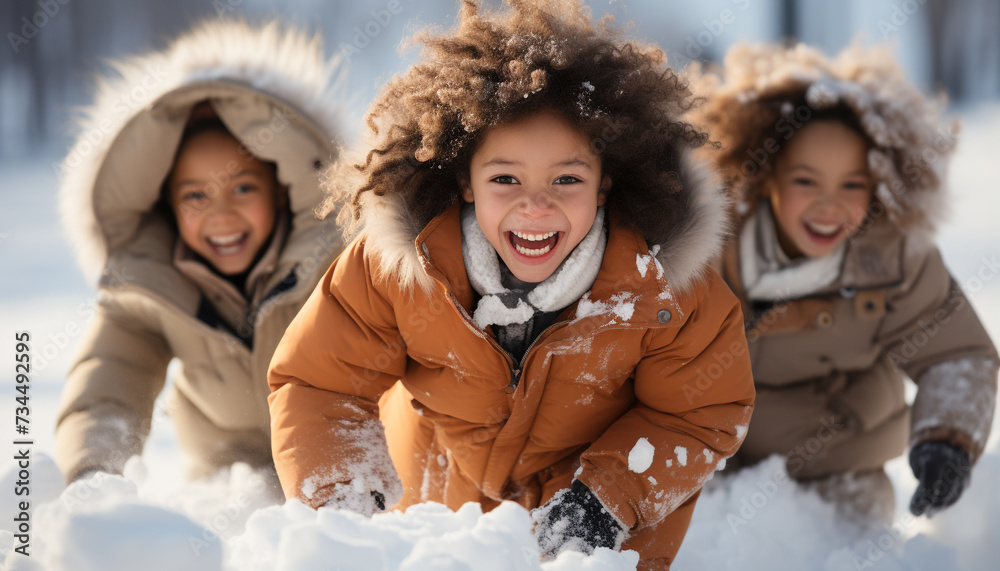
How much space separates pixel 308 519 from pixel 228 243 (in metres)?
1.28

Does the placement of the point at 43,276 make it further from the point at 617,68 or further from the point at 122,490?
the point at 617,68

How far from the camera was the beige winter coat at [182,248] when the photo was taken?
218 centimetres

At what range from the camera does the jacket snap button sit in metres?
2.31

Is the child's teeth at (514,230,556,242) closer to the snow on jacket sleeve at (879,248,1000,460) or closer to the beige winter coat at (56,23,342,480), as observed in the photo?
the beige winter coat at (56,23,342,480)

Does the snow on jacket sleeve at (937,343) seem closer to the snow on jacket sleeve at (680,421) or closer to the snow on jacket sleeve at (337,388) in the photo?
the snow on jacket sleeve at (680,421)

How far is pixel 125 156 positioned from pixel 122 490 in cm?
118

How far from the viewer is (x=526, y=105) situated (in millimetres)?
1382

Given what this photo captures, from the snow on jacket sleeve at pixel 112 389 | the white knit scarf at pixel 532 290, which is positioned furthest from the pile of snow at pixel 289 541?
the snow on jacket sleeve at pixel 112 389

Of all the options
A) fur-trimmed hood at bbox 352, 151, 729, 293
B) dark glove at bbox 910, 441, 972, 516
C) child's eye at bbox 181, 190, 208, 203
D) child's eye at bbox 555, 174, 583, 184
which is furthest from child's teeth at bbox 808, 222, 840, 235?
child's eye at bbox 181, 190, 208, 203

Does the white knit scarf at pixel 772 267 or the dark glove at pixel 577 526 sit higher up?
the white knit scarf at pixel 772 267

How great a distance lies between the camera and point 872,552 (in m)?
2.12

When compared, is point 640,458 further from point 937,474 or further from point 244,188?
point 244,188

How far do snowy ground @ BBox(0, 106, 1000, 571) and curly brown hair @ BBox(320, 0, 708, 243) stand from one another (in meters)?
0.60

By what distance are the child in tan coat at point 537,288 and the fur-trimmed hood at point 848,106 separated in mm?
860
